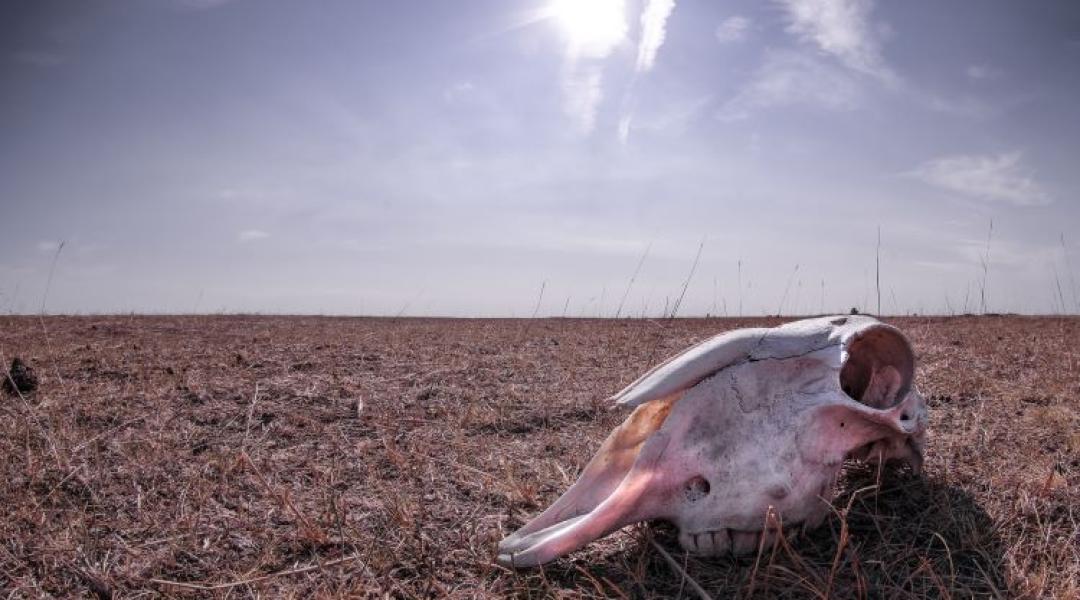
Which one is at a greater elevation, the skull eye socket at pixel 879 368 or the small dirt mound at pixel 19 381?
the skull eye socket at pixel 879 368

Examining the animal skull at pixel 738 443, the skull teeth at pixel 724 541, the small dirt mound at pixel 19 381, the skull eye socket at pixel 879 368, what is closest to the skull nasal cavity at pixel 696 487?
the animal skull at pixel 738 443

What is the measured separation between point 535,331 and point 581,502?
7.01m

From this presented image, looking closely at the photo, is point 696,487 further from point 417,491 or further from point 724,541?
point 417,491

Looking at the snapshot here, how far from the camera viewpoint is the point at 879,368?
115 inches

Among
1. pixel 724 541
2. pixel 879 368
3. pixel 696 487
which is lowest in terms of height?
pixel 724 541

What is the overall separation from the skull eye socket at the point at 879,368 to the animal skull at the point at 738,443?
10 mm

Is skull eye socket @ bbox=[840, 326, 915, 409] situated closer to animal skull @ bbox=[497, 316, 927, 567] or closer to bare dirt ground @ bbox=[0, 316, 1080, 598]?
animal skull @ bbox=[497, 316, 927, 567]

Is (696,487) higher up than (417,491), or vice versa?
(696,487)

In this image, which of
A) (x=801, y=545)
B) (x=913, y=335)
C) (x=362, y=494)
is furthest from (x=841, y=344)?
(x=913, y=335)

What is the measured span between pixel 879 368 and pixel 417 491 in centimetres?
205

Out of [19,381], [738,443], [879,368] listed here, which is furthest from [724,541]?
[19,381]

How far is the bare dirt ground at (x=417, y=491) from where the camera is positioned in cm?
239

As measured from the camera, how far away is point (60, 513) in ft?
9.78

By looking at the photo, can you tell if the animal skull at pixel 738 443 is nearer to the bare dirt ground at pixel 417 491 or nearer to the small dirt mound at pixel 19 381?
the bare dirt ground at pixel 417 491
